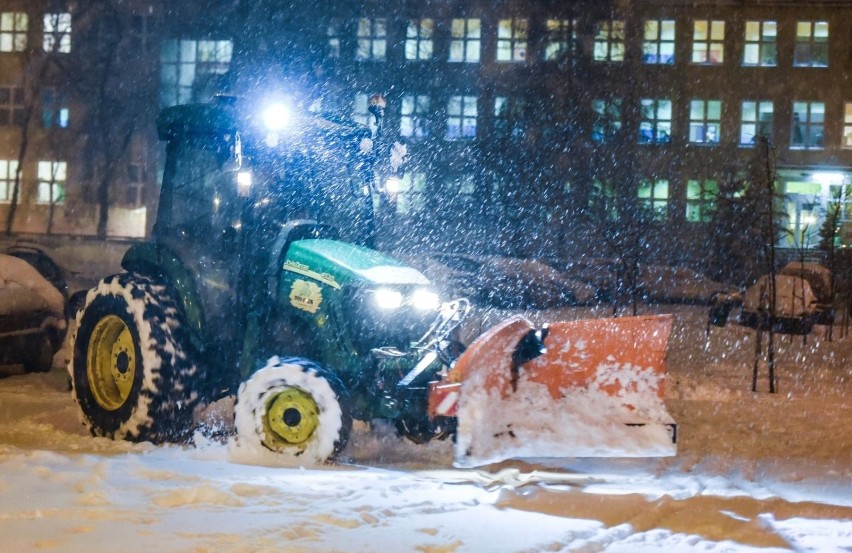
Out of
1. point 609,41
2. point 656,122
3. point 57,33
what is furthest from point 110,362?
point 57,33

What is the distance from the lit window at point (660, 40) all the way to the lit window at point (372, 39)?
35.4ft

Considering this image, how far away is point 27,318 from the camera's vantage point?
1324cm

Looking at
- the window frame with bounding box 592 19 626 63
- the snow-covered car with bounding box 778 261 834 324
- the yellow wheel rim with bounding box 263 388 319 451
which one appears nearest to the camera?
the yellow wheel rim with bounding box 263 388 319 451

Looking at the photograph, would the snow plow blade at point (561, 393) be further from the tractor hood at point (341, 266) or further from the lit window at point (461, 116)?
the lit window at point (461, 116)

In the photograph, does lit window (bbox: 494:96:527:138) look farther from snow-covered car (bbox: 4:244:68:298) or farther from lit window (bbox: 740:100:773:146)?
snow-covered car (bbox: 4:244:68:298)

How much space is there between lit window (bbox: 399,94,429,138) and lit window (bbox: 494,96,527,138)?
3.87 metres

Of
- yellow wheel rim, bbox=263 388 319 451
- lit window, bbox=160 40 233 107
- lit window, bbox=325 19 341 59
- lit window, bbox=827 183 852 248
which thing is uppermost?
lit window, bbox=325 19 341 59

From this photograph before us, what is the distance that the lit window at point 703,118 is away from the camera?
4200cm

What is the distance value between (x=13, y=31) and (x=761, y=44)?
105 feet

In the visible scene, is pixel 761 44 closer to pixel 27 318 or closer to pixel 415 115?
pixel 415 115

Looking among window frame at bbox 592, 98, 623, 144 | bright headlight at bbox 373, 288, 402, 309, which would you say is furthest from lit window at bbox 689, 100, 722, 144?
bright headlight at bbox 373, 288, 402, 309

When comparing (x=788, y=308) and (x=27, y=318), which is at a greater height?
(x=788, y=308)

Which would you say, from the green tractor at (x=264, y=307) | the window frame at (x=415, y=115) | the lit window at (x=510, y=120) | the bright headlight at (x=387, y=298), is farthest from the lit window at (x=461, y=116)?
the bright headlight at (x=387, y=298)

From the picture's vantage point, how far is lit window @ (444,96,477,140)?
136ft
